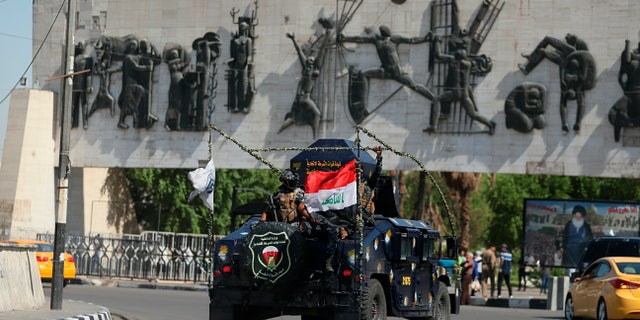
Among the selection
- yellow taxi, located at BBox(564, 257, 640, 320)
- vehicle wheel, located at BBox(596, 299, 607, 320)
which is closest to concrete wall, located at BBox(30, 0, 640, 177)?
yellow taxi, located at BBox(564, 257, 640, 320)

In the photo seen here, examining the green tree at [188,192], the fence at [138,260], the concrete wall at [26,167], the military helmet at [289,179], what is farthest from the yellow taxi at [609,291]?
the green tree at [188,192]

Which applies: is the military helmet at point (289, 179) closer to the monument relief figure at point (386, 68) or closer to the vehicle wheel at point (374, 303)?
the vehicle wheel at point (374, 303)

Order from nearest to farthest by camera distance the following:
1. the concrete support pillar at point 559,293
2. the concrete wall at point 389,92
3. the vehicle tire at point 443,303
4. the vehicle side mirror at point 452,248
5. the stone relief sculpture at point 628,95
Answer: the vehicle tire at point 443,303 → the vehicle side mirror at point 452,248 → the concrete support pillar at point 559,293 → the stone relief sculpture at point 628,95 → the concrete wall at point 389,92

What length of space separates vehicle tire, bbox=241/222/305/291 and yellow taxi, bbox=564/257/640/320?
7.32m

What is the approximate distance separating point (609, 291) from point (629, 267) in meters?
0.72

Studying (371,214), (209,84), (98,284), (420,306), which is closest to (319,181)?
(371,214)

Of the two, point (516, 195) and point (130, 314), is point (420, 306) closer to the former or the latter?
point (130, 314)

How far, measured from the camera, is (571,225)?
4078 centimetres

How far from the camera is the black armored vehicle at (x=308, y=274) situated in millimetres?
16969

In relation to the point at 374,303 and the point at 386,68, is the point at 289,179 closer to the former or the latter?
the point at 374,303

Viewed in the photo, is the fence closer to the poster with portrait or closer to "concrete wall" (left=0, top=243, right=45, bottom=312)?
the poster with portrait

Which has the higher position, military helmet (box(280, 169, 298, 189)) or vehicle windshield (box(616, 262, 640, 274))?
military helmet (box(280, 169, 298, 189))

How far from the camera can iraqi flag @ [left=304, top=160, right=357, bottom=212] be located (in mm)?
18109

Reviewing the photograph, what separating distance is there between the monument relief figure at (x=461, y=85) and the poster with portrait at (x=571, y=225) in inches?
240
